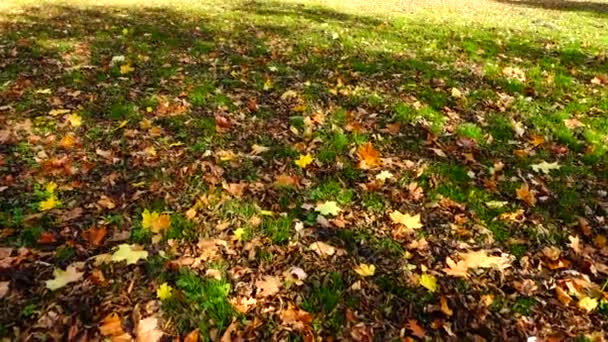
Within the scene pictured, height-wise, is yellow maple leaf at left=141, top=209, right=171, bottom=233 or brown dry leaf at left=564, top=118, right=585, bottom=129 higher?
brown dry leaf at left=564, top=118, right=585, bottom=129

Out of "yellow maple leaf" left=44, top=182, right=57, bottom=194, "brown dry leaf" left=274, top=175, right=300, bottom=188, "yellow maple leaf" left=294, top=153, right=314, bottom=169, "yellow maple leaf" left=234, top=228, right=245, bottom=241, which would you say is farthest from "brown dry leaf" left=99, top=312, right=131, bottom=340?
"yellow maple leaf" left=294, top=153, right=314, bottom=169

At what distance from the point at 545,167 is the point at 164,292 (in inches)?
149

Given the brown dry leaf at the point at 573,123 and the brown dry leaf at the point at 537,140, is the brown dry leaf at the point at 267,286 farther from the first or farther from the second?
the brown dry leaf at the point at 573,123

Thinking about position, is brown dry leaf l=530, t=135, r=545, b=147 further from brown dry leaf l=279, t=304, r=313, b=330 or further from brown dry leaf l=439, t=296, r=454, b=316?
brown dry leaf l=279, t=304, r=313, b=330

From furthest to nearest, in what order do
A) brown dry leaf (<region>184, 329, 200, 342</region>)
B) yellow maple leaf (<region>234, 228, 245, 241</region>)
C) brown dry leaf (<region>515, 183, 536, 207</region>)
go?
brown dry leaf (<region>515, 183, 536, 207</region>) < yellow maple leaf (<region>234, 228, 245, 241</region>) < brown dry leaf (<region>184, 329, 200, 342</region>)

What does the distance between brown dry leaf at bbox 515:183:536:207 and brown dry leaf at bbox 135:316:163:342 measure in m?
3.21

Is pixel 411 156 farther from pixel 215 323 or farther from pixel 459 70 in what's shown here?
pixel 459 70

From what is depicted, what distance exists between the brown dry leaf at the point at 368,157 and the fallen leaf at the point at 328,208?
75 cm

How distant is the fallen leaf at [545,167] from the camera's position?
4943mm

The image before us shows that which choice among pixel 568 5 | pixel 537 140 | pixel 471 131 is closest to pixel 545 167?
pixel 537 140

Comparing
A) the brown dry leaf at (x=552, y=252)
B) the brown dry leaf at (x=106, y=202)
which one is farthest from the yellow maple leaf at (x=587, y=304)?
the brown dry leaf at (x=106, y=202)

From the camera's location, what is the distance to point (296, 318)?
10.3 feet

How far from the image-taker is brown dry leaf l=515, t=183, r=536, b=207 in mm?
4422

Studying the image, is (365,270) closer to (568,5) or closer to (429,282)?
(429,282)
